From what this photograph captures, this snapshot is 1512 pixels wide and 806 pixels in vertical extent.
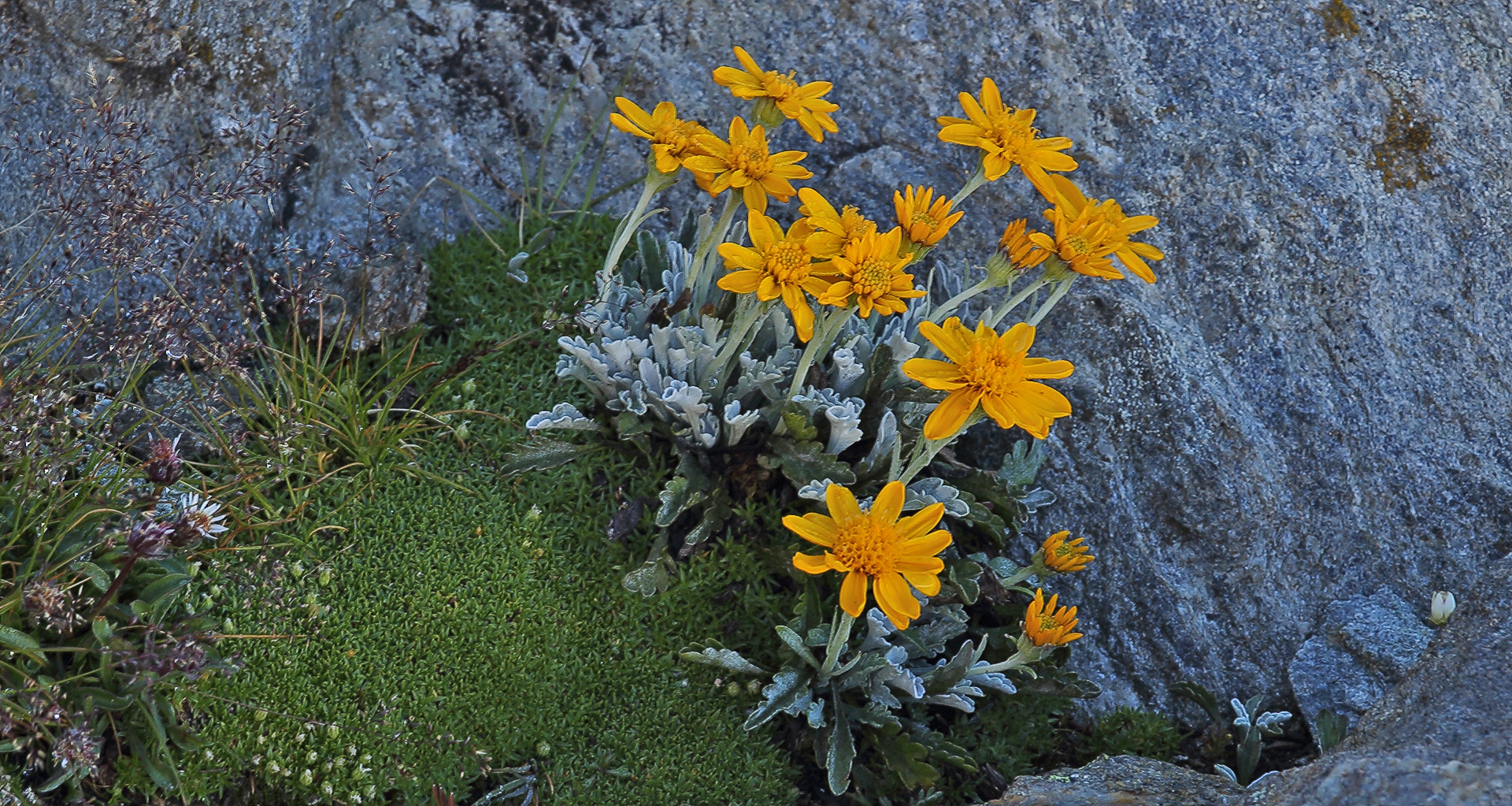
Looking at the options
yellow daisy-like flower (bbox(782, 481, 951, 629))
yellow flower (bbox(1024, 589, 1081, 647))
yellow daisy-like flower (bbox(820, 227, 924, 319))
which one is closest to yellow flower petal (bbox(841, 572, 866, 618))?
yellow daisy-like flower (bbox(782, 481, 951, 629))

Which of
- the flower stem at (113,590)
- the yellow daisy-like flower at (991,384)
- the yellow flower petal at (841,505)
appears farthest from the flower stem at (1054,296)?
the flower stem at (113,590)

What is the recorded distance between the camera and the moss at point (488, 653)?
2.59 meters

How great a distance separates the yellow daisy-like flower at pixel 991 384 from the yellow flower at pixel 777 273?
0.92ft

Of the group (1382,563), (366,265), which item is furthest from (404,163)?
(1382,563)

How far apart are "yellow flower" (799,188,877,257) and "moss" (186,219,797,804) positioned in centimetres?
88

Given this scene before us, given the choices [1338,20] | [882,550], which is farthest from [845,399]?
[1338,20]

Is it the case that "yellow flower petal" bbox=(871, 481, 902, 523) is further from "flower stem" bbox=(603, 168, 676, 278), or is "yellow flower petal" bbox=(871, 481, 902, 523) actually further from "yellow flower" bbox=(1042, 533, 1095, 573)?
"flower stem" bbox=(603, 168, 676, 278)

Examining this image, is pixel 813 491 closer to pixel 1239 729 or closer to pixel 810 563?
pixel 810 563

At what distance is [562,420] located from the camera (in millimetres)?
2883

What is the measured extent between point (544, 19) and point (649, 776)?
239 centimetres

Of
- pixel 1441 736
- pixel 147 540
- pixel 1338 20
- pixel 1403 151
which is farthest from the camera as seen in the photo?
pixel 1338 20

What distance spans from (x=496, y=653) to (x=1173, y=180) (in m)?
2.41

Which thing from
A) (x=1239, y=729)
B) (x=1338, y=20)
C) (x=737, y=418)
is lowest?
(x=1239, y=729)

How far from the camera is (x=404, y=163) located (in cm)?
348
